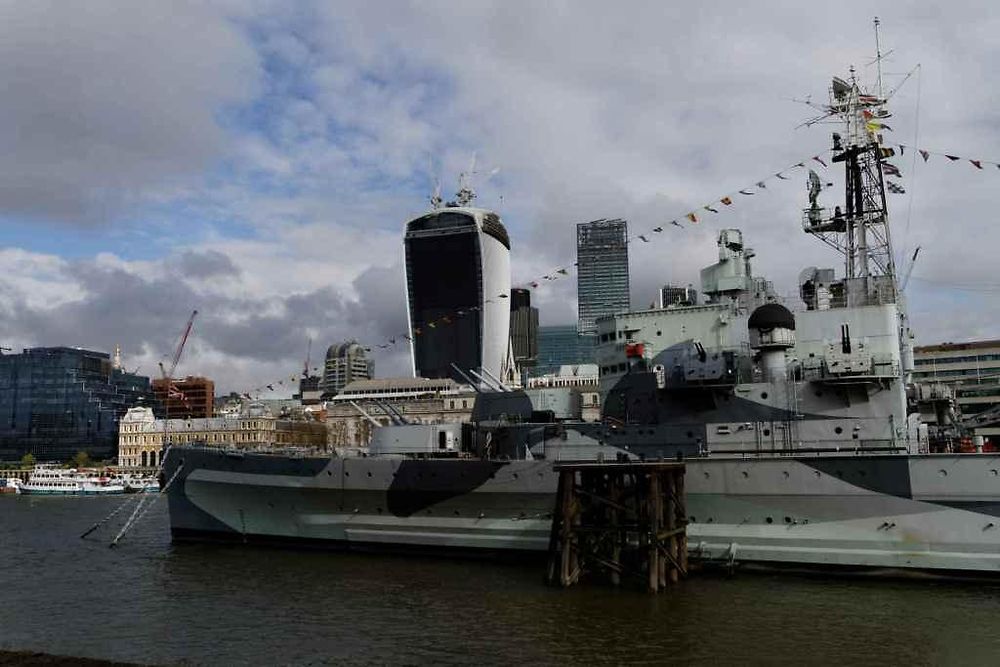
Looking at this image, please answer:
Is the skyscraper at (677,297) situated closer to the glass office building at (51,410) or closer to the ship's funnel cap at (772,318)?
the ship's funnel cap at (772,318)

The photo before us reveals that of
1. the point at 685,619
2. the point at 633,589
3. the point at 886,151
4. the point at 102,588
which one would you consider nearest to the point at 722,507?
the point at 633,589

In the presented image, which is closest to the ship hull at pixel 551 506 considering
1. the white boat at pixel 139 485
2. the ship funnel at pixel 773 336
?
the ship funnel at pixel 773 336

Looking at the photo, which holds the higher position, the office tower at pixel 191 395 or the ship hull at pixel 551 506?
the office tower at pixel 191 395

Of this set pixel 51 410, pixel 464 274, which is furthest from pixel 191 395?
pixel 464 274

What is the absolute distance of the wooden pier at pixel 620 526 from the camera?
18.8 m

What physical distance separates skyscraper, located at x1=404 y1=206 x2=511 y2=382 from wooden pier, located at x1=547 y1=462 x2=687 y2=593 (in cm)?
11915

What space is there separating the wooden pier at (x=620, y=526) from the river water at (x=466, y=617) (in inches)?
25.7

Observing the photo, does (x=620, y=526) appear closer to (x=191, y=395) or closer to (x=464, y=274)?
(x=464, y=274)

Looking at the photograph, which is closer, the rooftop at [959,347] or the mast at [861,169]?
the mast at [861,169]

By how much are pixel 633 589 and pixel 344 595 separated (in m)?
7.02

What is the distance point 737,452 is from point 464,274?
124729 millimetres

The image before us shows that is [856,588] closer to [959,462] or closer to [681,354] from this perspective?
[959,462]

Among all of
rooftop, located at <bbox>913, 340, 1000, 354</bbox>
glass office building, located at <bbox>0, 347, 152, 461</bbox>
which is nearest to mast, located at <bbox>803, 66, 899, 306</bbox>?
rooftop, located at <bbox>913, 340, 1000, 354</bbox>

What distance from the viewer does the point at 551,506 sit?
21.8 m
